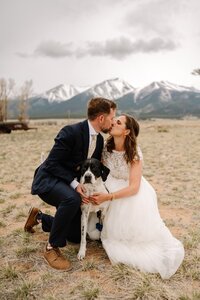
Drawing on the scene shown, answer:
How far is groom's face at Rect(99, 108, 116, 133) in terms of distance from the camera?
4836 mm

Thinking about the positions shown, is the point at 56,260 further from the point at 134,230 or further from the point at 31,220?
the point at 31,220

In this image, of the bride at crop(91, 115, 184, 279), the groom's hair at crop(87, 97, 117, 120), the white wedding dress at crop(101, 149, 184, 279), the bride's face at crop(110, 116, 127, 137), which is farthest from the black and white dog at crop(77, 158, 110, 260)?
the groom's hair at crop(87, 97, 117, 120)

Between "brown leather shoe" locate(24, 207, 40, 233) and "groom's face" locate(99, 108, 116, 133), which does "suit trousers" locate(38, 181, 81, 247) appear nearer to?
"groom's face" locate(99, 108, 116, 133)

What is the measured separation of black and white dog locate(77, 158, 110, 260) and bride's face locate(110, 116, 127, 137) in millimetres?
456

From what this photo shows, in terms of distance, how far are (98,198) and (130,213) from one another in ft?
1.64

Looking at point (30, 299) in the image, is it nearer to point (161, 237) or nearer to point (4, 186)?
point (161, 237)

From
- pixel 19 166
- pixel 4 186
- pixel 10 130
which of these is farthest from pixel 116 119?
pixel 10 130

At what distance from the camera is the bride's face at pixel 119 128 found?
496 cm

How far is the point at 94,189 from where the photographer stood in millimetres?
4781

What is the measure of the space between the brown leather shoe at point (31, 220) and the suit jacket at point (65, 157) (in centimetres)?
94

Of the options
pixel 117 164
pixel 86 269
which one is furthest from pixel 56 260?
pixel 117 164

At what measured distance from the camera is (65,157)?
480cm

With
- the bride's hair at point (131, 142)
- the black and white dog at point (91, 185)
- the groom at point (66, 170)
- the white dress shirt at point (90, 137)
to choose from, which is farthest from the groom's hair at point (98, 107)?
the black and white dog at point (91, 185)

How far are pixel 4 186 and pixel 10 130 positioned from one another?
23180 mm
